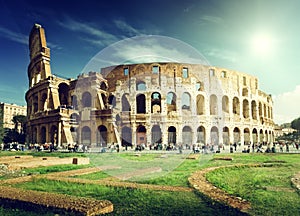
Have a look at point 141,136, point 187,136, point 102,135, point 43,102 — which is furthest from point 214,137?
point 43,102

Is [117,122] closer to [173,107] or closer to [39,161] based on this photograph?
[173,107]

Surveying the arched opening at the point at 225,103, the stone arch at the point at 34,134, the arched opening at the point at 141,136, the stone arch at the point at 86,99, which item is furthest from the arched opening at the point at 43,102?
the arched opening at the point at 225,103

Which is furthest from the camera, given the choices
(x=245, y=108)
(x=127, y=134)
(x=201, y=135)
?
(x=245, y=108)

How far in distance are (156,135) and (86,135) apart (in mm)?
9164

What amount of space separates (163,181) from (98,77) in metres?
27.6

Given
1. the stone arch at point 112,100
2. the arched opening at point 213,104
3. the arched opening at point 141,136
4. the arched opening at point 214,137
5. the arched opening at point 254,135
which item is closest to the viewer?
the arched opening at point 141,136

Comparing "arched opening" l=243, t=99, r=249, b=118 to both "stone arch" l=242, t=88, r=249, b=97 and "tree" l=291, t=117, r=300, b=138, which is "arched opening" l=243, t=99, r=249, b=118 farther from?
"tree" l=291, t=117, r=300, b=138

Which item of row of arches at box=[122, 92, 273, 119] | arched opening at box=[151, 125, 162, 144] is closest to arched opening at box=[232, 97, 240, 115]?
row of arches at box=[122, 92, 273, 119]

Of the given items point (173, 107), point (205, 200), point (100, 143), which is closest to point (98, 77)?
point (100, 143)

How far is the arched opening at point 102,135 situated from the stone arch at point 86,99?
4664mm

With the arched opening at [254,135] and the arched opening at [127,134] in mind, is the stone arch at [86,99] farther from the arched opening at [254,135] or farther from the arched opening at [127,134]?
the arched opening at [254,135]

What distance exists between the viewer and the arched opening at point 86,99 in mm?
34906

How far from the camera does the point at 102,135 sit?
31.6 meters

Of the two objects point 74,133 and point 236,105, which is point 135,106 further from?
point 236,105
